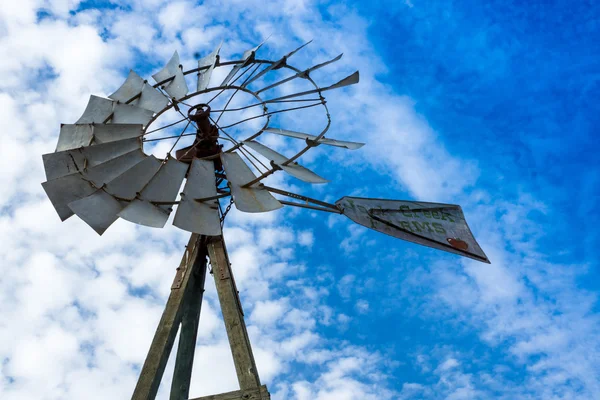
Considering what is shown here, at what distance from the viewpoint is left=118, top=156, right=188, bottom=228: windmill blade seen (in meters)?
5.90

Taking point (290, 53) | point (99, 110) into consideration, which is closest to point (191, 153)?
point (99, 110)

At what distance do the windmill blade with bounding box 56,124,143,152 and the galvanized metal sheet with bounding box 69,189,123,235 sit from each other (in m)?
1.17

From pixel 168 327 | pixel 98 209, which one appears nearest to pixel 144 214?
pixel 98 209

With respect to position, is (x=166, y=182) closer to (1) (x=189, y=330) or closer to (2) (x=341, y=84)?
(1) (x=189, y=330)

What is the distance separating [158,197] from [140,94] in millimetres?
2286

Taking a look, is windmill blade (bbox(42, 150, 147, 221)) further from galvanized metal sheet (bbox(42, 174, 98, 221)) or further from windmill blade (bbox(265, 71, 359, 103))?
windmill blade (bbox(265, 71, 359, 103))

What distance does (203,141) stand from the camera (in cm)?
729

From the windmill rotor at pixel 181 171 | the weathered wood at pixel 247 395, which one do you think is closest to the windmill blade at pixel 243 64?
the windmill rotor at pixel 181 171

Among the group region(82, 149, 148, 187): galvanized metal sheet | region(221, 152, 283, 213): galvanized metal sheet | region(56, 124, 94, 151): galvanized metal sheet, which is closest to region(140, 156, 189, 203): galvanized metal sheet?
region(82, 149, 148, 187): galvanized metal sheet

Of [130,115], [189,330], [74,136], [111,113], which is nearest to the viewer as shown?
[189,330]

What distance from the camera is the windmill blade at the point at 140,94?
764 centimetres

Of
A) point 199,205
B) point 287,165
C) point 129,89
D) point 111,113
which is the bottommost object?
point 199,205

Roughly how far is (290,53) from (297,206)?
240 centimetres

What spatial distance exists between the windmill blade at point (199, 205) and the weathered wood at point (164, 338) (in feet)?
2.36
